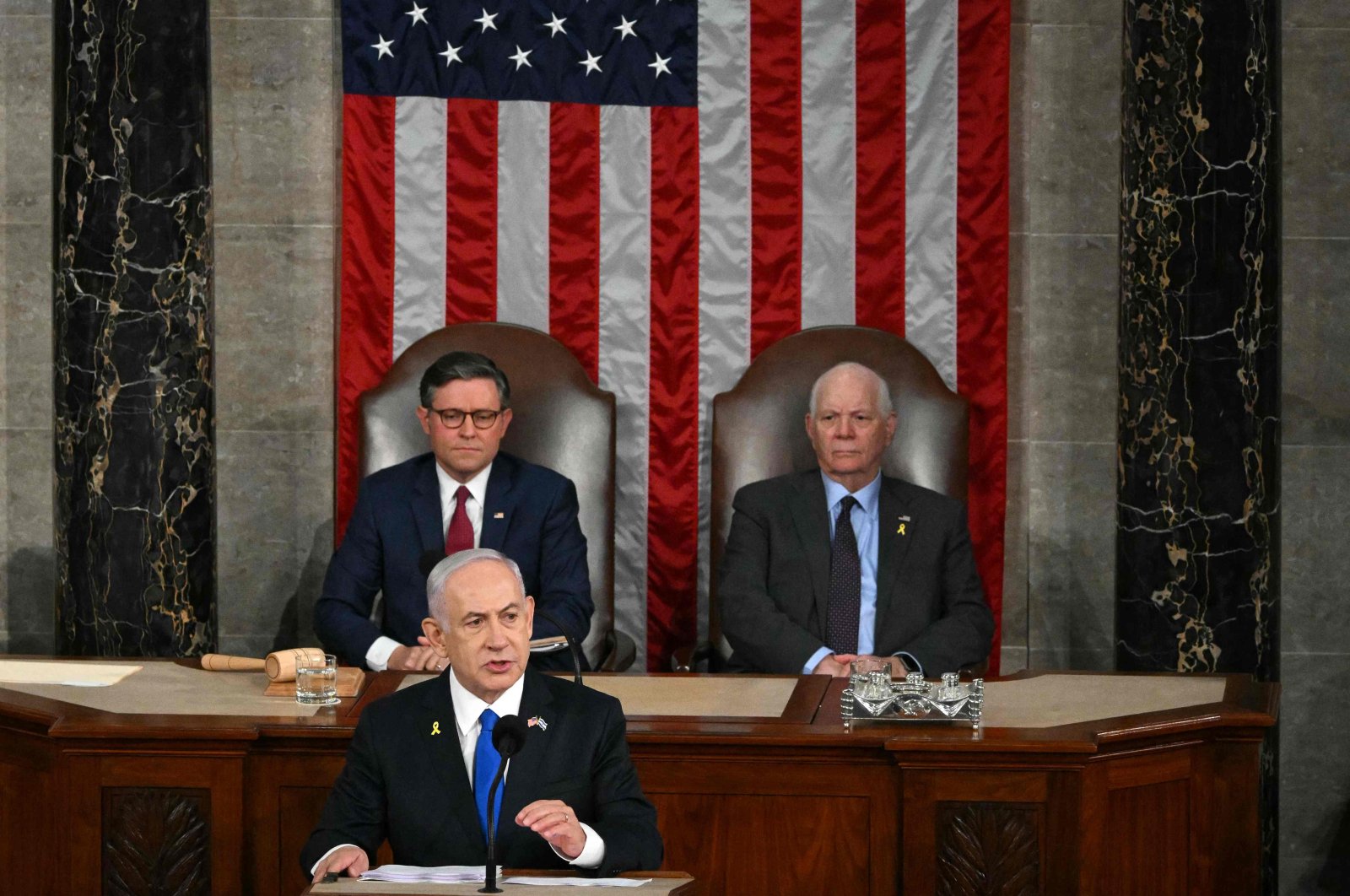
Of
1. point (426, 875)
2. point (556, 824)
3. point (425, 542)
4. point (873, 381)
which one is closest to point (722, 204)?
point (873, 381)

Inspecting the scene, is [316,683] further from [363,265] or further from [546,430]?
[363,265]

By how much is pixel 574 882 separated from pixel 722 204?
146 inches

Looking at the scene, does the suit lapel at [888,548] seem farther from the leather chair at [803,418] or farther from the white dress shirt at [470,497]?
the white dress shirt at [470,497]

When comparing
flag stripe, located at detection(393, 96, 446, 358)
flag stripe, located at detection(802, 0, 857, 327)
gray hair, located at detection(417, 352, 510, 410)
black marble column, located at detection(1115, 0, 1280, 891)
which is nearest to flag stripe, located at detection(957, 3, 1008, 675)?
flag stripe, located at detection(802, 0, 857, 327)

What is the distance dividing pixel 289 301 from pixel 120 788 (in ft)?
9.29

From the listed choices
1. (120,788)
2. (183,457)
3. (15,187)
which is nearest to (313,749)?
(120,788)

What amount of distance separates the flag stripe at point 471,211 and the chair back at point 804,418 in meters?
0.96

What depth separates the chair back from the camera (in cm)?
567

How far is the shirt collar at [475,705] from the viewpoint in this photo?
3203mm

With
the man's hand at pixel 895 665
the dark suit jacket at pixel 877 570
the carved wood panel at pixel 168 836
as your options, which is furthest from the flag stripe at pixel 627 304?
the carved wood panel at pixel 168 836

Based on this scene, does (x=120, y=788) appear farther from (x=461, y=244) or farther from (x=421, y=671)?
(x=461, y=244)

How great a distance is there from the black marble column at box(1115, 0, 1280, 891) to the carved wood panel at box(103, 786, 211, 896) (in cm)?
316

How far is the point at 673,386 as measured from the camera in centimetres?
614

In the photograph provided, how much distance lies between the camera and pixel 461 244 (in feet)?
20.0
